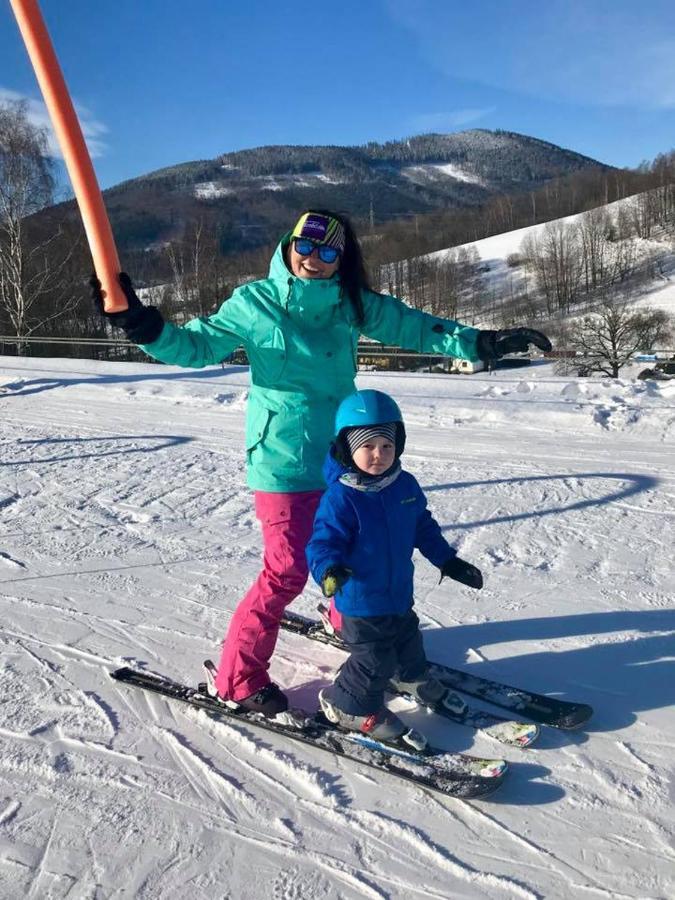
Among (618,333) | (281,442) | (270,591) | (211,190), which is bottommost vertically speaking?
(270,591)

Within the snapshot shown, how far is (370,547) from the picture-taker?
2441mm

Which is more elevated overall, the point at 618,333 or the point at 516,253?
the point at 516,253

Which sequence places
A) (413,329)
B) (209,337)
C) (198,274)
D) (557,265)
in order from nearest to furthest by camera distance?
(209,337), (413,329), (198,274), (557,265)

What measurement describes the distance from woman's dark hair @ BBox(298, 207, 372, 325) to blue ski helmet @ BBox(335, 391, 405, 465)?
19.0 inches

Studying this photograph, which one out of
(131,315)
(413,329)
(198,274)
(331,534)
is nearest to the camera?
(131,315)

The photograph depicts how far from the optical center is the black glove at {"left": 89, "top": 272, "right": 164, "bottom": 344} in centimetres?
227

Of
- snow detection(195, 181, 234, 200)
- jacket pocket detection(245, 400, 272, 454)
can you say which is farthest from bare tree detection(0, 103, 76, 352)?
snow detection(195, 181, 234, 200)

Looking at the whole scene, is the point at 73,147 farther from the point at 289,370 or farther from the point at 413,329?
the point at 413,329

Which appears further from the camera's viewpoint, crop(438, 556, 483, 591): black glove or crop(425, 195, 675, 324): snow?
crop(425, 195, 675, 324): snow

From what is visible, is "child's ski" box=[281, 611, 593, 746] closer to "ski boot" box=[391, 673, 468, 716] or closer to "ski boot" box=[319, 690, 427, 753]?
"ski boot" box=[391, 673, 468, 716]

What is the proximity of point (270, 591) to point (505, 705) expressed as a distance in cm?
104

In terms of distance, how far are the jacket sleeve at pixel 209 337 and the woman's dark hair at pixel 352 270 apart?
41cm

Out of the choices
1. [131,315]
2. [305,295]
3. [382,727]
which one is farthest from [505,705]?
[131,315]

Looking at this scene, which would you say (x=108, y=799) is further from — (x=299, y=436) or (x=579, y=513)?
(x=579, y=513)
